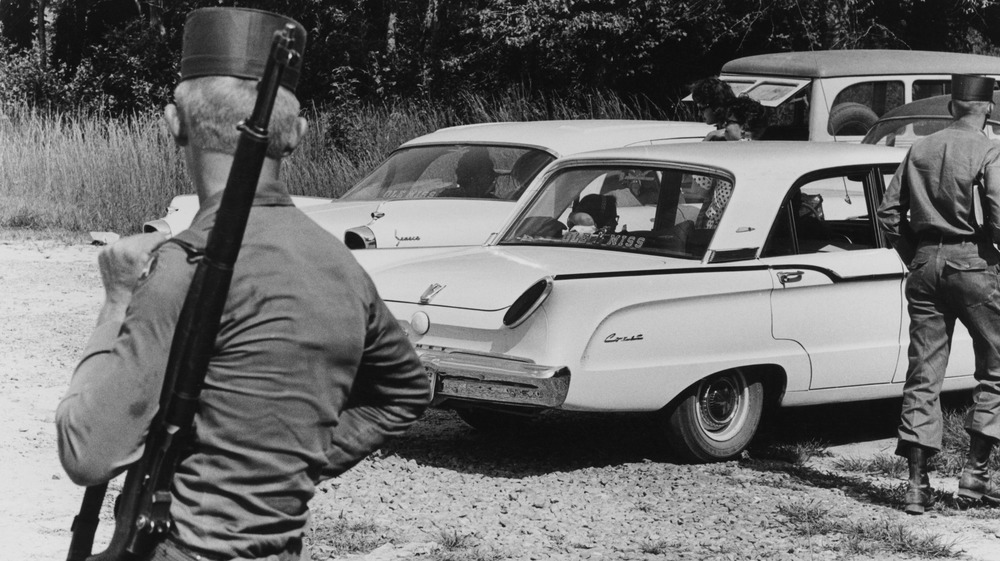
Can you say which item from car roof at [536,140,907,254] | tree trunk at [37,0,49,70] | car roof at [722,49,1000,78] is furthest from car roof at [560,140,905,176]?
tree trunk at [37,0,49,70]

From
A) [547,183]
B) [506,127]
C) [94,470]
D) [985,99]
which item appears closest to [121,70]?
[506,127]

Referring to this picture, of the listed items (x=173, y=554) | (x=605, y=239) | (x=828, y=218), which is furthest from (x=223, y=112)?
(x=828, y=218)

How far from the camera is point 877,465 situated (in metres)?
6.55

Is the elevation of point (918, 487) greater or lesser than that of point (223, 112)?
lesser

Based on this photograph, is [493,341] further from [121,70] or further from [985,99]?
[121,70]

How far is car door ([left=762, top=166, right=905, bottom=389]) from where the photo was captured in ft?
21.2

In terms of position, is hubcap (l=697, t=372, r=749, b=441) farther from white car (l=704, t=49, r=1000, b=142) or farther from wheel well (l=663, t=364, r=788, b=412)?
white car (l=704, t=49, r=1000, b=142)

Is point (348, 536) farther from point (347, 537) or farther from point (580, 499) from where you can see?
point (580, 499)

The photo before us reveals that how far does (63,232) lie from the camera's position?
17.0m

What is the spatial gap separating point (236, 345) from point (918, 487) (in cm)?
445

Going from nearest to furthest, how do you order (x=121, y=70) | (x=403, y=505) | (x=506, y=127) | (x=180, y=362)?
1. (x=180, y=362)
2. (x=403, y=505)
3. (x=506, y=127)
4. (x=121, y=70)

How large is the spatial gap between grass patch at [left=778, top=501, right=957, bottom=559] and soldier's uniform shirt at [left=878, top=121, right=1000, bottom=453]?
20.4 inches

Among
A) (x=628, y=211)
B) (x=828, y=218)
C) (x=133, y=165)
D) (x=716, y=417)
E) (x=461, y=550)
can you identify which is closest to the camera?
(x=461, y=550)

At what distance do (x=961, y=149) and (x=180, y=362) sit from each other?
185 inches
